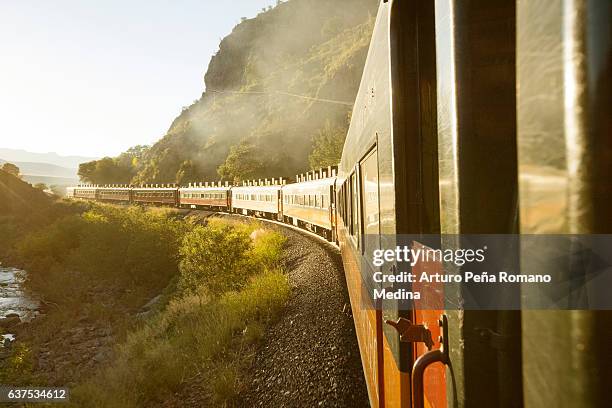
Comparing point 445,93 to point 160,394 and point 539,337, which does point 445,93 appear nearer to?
point 539,337

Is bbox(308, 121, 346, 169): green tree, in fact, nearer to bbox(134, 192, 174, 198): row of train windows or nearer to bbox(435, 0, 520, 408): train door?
bbox(134, 192, 174, 198): row of train windows

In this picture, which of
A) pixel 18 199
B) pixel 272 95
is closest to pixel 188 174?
pixel 272 95

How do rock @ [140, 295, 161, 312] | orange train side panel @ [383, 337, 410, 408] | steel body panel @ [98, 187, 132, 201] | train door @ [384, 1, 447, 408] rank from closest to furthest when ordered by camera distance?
train door @ [384, 1, 447, 408] → orange train side panel @ [383, 337, 410, 408] → rock @ [140, 295, 161, 312] → steel body panel @ [98, 187, 132, 201]

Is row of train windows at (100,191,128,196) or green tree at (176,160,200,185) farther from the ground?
green tree at (176,160,200,185)

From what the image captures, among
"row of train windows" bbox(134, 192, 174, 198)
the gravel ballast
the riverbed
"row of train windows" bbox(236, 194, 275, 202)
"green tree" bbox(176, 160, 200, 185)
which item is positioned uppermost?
"green tree" bbox(176, 160, 200, 185)

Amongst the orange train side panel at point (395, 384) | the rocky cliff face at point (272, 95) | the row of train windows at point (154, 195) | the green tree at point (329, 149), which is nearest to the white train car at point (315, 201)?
the orange train side panel at point (395, 384)

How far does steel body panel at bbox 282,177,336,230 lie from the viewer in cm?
1498

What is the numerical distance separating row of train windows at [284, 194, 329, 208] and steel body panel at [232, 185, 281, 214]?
2.72 metres

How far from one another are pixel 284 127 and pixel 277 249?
65.5 meters

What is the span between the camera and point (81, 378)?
13.6 meters

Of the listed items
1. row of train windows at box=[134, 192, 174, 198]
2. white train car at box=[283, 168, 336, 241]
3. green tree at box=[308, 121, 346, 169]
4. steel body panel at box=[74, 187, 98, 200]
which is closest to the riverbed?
white train car at box=[283, 168, 336, 241]

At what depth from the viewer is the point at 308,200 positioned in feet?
61.6

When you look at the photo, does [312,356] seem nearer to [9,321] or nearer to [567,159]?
[567,159]

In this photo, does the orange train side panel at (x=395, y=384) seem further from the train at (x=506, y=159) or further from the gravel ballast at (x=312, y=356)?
the gravel ballast at (x=312, y=356)
